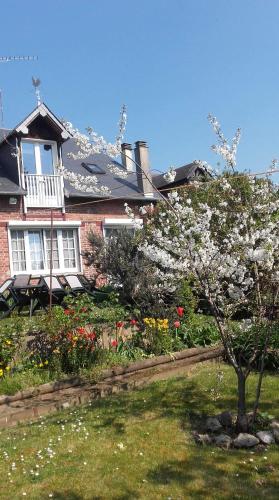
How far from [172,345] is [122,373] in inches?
44.0

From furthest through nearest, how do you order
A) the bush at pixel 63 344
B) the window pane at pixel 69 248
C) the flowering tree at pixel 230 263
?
the window pane at pixel 69 248
the bush at pixel 63 344
the flowering tree at pixel 230 263

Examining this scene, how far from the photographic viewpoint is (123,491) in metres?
3.49

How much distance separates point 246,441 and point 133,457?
3.20 feet

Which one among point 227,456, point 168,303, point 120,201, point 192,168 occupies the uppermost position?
point 192,168

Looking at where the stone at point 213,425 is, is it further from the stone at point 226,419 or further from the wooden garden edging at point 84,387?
the wooden garden edging at point 84,387

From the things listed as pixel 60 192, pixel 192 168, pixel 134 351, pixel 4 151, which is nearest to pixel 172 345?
pixel 134 351

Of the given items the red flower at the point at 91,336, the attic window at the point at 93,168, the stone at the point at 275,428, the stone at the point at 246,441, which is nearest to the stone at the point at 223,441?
the stone at the point at 246,441

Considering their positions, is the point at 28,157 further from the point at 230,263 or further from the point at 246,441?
the point at 246,441

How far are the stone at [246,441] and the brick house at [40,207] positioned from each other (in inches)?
440

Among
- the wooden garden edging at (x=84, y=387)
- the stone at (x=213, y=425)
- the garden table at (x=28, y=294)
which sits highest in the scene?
the garden table at (x=28, y=294)

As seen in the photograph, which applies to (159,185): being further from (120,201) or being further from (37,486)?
(37,486)

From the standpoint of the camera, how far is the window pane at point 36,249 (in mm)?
15734

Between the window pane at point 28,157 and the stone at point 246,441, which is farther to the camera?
the window pane at point 28,157

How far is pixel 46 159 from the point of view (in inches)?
646
